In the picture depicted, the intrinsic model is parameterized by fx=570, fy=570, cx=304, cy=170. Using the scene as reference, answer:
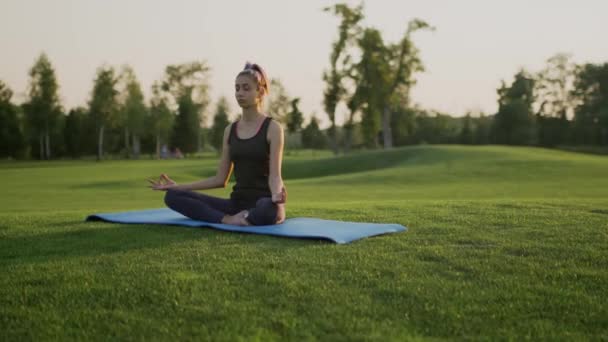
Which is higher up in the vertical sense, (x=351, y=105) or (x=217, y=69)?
(x=217, y=69)

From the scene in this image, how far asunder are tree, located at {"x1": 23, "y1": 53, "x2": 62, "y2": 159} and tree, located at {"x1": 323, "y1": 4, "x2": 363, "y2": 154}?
2768 centimetres


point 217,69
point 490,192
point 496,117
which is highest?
point 217,69

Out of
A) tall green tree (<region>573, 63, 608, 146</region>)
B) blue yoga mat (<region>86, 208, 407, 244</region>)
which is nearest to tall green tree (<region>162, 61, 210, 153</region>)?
tall green tree (<region>573, 63, 608, 146</region>)

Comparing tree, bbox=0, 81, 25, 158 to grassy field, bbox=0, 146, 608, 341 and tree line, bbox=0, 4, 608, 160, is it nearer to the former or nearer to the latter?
tree line, bbox=0, 4, 608, 160

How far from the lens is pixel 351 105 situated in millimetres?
48344

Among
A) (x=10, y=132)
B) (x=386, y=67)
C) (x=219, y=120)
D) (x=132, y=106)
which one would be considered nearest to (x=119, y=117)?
(x=132, y=106)

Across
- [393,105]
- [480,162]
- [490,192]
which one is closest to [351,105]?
[393,105]

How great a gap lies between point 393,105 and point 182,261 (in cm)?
4325

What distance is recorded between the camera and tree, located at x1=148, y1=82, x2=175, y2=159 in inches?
2586

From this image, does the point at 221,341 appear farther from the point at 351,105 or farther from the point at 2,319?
the point at 351,105

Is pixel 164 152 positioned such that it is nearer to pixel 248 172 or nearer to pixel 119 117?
pixel 119 117

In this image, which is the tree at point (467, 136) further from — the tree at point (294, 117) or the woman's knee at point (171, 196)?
the woman's knee at point (171, 196)

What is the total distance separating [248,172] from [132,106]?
6005 cm

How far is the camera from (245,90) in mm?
6555
